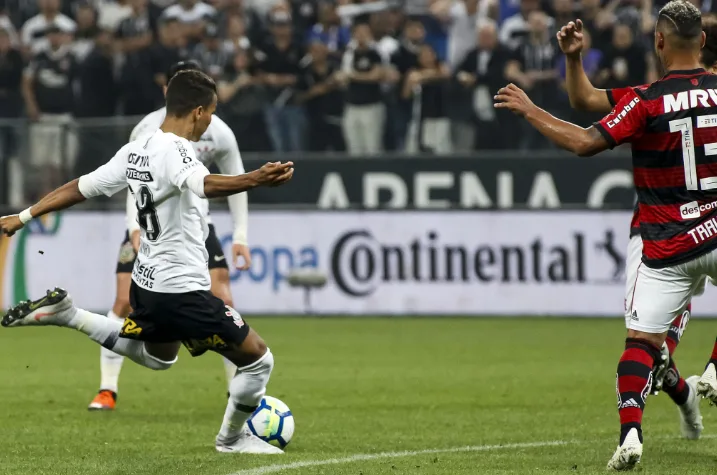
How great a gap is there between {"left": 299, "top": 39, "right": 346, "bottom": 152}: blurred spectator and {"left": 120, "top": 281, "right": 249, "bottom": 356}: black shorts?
11.2 metres

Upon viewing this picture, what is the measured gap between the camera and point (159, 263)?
7172mm

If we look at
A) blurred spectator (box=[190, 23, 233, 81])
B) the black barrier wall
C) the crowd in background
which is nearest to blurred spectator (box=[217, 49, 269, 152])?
the crowd in background

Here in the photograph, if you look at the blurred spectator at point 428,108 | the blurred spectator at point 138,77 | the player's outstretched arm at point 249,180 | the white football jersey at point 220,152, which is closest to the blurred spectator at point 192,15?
the blurred spectator at point 138,77

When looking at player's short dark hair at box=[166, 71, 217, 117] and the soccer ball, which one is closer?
player's short dark hair at box=[166, 71, 217, 117]

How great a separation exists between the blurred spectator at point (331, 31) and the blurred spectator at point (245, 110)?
4.33 ft

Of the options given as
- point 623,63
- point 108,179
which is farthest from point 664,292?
point 623,63

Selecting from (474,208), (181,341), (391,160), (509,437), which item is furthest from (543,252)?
(181,341)

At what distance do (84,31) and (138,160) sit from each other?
43.6 ft

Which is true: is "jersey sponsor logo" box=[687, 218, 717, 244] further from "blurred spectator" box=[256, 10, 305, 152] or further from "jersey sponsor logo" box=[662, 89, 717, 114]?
"blurred spectator" box=[256, 10, 305, 152]

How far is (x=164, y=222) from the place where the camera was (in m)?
7.15

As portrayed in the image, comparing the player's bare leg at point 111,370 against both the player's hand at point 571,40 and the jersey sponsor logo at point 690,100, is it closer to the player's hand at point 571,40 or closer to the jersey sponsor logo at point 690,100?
the player's hand at point 571,40

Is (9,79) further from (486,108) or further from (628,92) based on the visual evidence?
(628,92)

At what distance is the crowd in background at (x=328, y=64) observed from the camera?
17.8m

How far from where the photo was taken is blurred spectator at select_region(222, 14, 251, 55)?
1909cm
